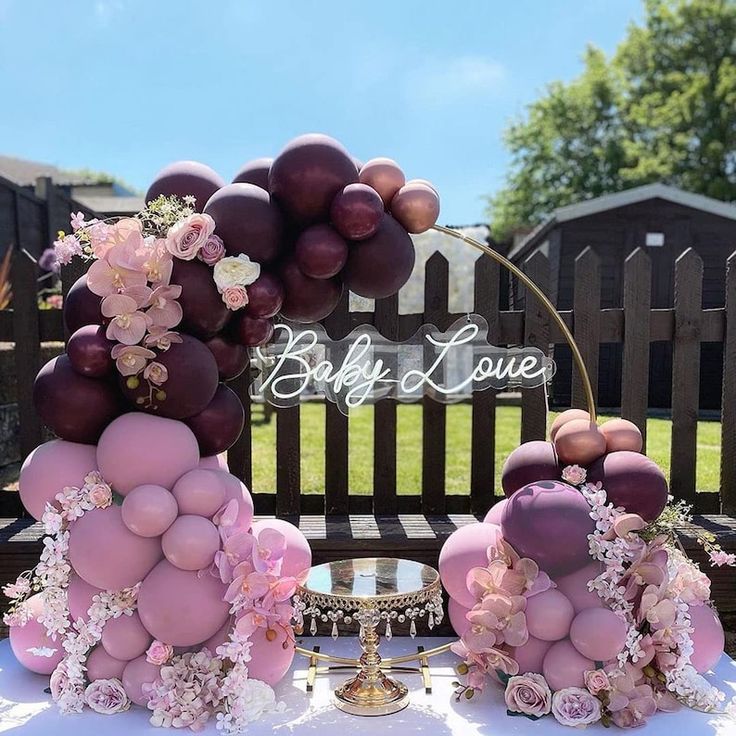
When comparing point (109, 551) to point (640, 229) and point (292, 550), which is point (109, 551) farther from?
point (640, 229)

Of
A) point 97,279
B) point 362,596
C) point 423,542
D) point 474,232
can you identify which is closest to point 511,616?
point 362,596

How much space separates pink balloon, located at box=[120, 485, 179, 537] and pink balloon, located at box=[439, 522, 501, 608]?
974 mm

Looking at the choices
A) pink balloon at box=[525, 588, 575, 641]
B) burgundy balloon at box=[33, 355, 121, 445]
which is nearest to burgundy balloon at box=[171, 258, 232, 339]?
burgundy balloon at box=[33, 355, 121, 445]

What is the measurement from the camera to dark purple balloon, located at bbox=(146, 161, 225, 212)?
2318 millimetres

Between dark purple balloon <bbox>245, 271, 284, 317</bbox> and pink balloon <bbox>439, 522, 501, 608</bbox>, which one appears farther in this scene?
pink balloon <bbox>439, 522, 501, 608</bbox>

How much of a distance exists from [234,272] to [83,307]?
0.53m

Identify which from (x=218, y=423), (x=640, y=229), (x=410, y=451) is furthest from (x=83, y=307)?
(x=640, y=229)

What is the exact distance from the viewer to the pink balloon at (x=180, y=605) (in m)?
1.97

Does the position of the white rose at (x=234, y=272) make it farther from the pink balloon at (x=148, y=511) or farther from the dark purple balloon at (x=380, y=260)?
the pink balloon at (x=148, y=511)

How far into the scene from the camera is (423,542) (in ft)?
9.13

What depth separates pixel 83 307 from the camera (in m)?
2.19

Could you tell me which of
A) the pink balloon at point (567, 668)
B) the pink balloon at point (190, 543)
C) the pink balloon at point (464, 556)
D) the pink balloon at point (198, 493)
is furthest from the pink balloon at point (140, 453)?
the pink balloon at point (567, 668)

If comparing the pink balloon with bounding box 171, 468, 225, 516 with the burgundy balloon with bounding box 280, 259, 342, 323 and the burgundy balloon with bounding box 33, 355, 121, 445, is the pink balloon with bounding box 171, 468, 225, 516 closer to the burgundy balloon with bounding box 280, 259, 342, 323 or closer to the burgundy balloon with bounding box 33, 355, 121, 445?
the burgundy balloon with bounding box 33, 355, 121, 445

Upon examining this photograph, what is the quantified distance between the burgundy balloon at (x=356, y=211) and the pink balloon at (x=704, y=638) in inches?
66.5
